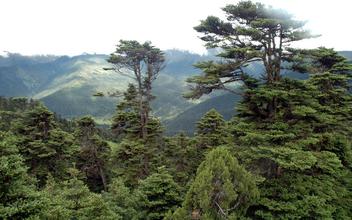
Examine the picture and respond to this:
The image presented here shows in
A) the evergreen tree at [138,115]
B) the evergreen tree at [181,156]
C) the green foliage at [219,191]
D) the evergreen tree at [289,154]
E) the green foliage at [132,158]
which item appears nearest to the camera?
the green foliage at [219,191]

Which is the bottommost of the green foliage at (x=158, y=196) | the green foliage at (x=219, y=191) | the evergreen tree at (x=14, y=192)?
the green foliage at (x=158, y=196)

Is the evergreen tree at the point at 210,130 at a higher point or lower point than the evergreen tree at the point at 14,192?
lower

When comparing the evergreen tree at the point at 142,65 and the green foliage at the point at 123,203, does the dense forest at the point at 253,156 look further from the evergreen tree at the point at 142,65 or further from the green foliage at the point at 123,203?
the evergreen tree at the point at 142,65

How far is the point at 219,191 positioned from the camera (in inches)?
704

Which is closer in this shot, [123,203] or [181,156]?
[123,203]

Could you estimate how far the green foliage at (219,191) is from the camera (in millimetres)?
17672

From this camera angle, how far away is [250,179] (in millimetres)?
18812

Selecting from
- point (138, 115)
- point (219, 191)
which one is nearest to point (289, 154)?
point (219, 191)

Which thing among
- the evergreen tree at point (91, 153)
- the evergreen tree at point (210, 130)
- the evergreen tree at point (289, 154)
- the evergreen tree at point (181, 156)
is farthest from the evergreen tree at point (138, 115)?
the evergreen tree at point (289, 154)

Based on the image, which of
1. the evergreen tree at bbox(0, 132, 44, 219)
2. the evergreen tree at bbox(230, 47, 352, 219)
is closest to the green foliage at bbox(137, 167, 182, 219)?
the evergreen tree at bbox(230, 47, 352, 219)

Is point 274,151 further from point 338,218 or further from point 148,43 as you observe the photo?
point 148,43

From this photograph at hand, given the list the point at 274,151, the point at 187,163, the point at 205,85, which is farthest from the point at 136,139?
the point at 274,151

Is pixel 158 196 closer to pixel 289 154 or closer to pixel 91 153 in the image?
pixel 289 154

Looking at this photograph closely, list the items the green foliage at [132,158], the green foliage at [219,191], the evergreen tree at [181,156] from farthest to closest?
the evergreen tree at [181,156]
the green foliage at [132,158]
the green foliage at [219,191]
